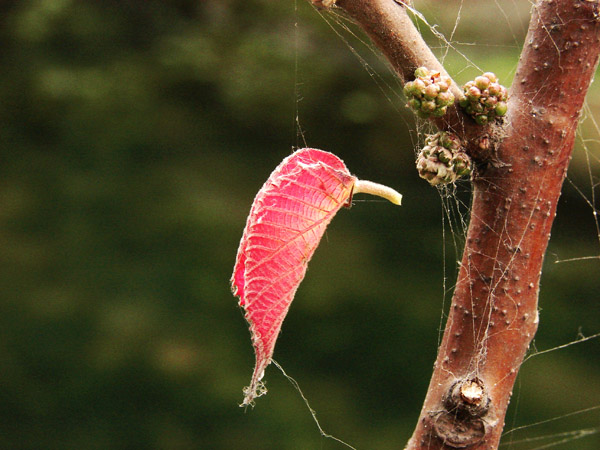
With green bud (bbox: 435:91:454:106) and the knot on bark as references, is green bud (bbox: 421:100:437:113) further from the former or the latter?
the knot on bark

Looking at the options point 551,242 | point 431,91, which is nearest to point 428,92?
point 431,91

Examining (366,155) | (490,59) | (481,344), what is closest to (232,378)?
(366,155)

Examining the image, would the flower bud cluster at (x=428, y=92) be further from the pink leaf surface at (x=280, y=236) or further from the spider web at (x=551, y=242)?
the spider web at (x=551, y=242)

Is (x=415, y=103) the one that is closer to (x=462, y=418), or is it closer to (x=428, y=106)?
(x=428, y=106)

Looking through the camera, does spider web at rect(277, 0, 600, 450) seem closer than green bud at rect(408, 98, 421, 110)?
No

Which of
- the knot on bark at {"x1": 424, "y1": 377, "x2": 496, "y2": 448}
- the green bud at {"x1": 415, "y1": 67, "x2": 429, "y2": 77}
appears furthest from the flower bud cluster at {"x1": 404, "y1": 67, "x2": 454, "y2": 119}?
the knot on bark at {"x1": 424, "y1": 377, "x2": 496, "y2": 448}

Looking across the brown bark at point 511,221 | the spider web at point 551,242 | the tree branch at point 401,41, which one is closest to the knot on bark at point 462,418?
the brown bark at point 511,221

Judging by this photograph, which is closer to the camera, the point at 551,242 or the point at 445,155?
the point at 445,155

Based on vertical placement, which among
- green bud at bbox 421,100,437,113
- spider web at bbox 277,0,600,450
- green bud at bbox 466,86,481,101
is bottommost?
spider web at bbox 277,0,600,450
